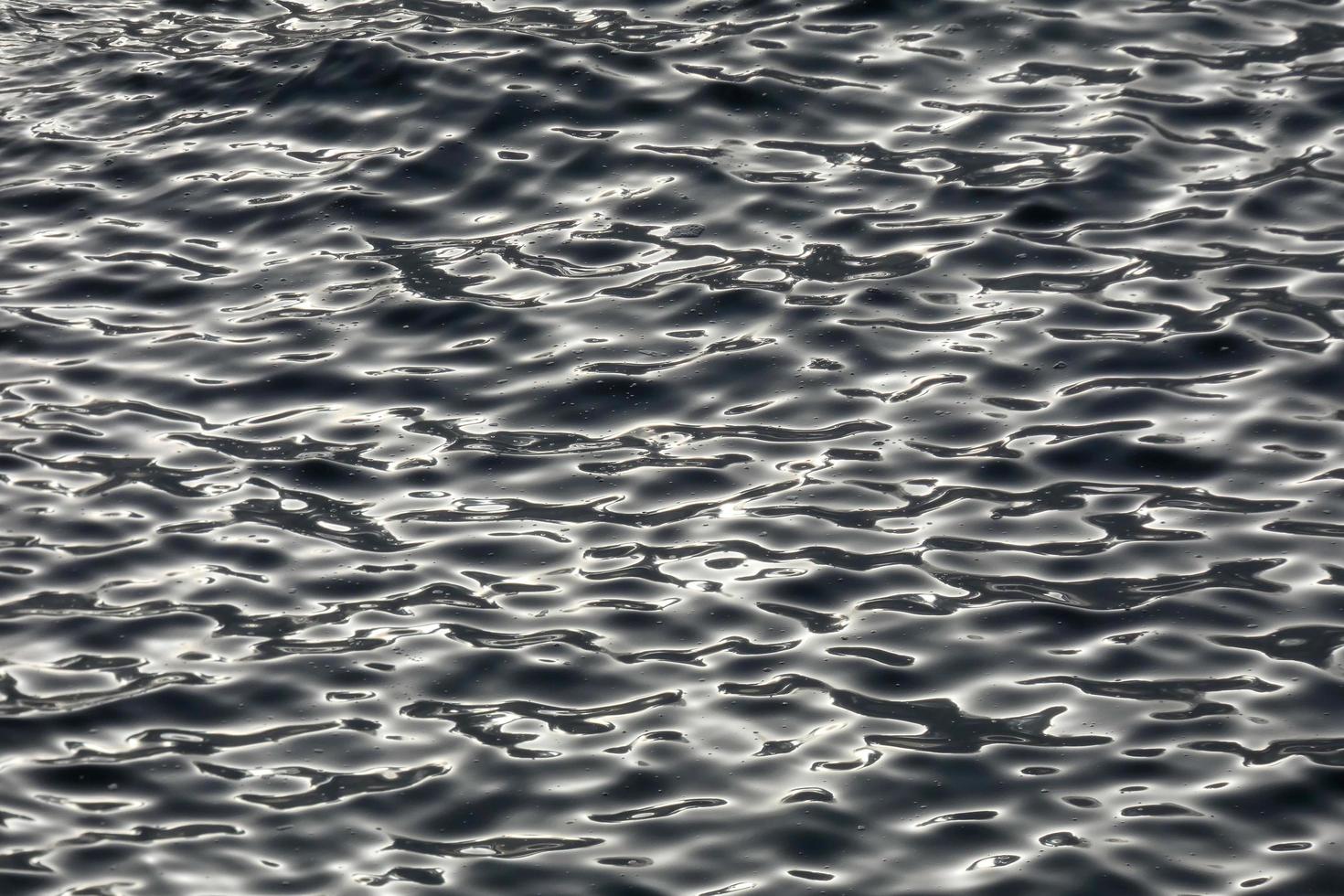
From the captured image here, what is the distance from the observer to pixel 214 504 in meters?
8.44

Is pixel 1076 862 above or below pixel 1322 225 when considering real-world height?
below

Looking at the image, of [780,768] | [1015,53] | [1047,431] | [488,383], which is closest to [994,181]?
[1015,53]

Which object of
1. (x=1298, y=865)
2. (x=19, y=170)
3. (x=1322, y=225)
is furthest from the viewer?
(x=19, y=170)

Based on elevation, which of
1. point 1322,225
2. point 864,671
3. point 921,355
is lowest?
point 864,671

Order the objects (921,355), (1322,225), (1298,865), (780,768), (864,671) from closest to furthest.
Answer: (1298,865) < (780,768) < (864,671) < (921,355) < (1322,225)

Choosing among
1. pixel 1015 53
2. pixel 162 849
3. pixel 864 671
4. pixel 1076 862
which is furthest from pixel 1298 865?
pixel 1015 53

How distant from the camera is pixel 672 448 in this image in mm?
8742

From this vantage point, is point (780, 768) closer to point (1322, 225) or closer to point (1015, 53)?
point (1322, 225)

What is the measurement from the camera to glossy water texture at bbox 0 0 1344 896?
22.2 ft

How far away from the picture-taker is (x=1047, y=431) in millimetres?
8656

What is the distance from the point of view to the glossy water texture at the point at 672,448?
266 inches

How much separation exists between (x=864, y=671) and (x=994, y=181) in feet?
13.3

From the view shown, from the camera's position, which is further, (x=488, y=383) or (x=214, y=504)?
(x=488, y=383)

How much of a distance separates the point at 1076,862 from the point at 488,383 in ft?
13.5
